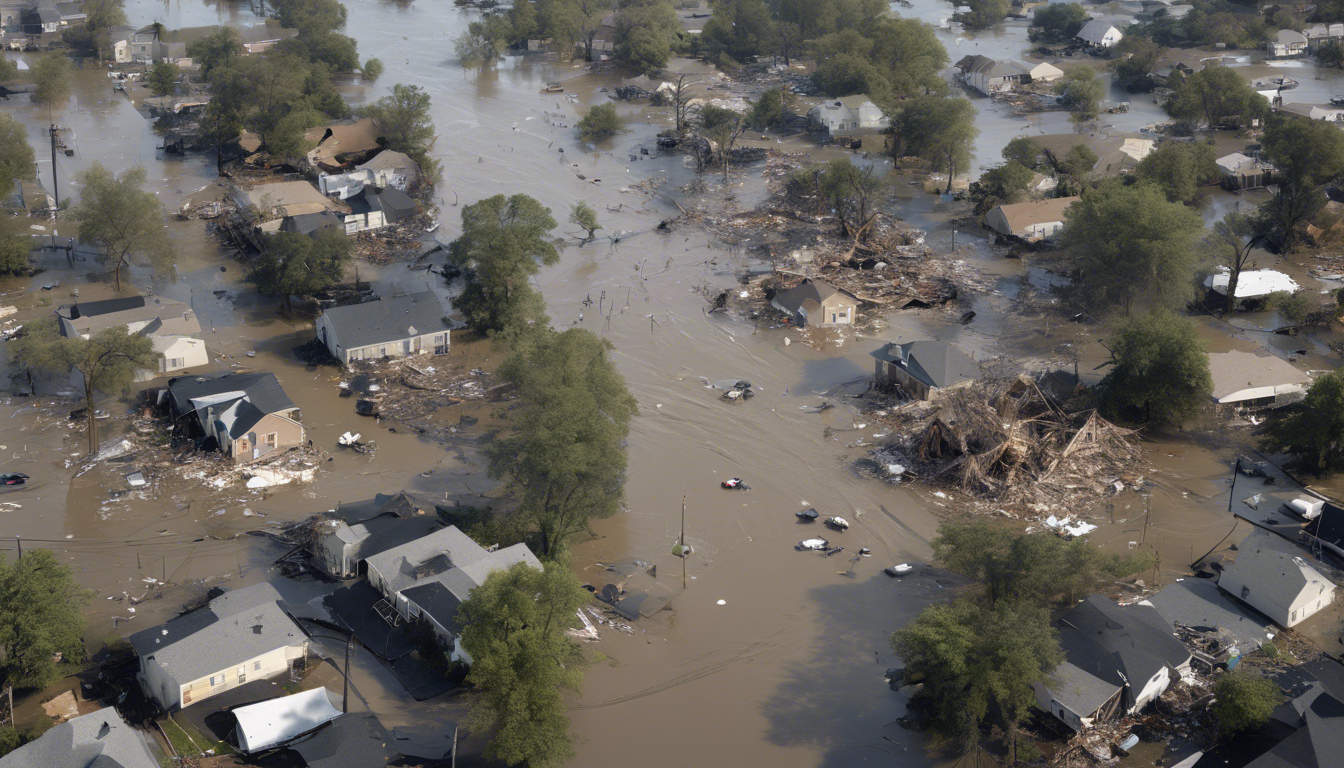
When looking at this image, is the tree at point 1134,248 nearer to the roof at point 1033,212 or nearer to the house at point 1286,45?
the roof at point 1033,212

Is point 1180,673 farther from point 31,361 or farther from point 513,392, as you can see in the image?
point 31,361

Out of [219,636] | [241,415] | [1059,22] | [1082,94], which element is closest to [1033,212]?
[1082,94]

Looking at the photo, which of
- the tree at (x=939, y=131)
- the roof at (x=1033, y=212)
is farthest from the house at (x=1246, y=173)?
the tree at (x=939, y=131)

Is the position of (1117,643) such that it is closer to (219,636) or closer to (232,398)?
(219,636)

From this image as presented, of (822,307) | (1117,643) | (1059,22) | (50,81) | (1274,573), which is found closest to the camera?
(1117,643)

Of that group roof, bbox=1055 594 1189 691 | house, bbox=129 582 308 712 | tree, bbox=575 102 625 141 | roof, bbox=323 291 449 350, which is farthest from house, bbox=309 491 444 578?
tree, bbox=575 102 625 141

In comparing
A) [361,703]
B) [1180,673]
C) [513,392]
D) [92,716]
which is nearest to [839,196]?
[513,392]
